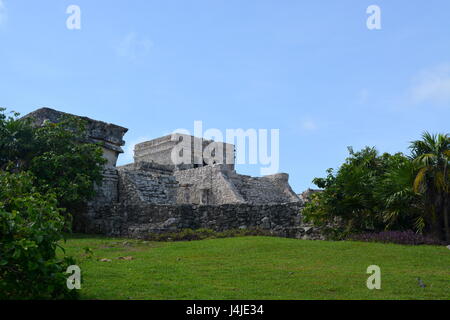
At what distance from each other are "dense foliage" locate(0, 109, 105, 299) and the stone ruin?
1.07m

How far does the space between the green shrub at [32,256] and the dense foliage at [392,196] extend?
8540 millimetres

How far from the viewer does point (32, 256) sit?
5625mm

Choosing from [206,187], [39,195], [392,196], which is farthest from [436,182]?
[206,187]

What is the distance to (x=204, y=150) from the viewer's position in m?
26.2

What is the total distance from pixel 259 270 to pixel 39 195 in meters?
3.71

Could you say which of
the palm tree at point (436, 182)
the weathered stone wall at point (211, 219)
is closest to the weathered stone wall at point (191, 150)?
the weathered stone wall at point (211, 219)

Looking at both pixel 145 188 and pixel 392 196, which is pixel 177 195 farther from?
pixel 392 196

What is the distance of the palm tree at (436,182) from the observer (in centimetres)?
1216

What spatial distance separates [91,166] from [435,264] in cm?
1116

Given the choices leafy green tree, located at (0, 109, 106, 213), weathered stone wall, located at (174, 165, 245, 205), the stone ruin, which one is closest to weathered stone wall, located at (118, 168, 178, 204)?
the stone ruin

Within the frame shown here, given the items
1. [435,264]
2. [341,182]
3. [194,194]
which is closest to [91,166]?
[194,194]

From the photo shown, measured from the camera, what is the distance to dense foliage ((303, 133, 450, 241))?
487 inches

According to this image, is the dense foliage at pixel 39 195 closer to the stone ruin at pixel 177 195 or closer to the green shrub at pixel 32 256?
the green shrub at pixel 32 256
